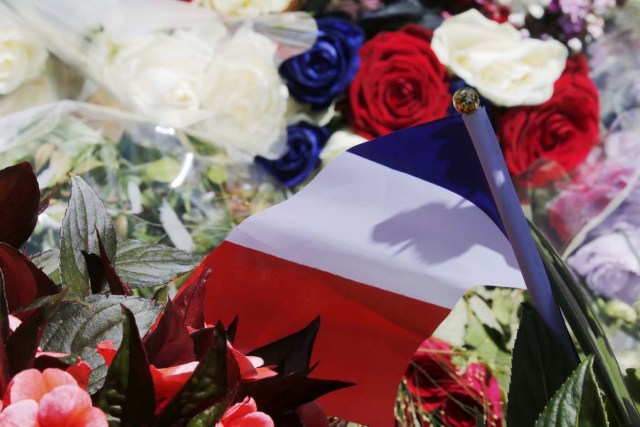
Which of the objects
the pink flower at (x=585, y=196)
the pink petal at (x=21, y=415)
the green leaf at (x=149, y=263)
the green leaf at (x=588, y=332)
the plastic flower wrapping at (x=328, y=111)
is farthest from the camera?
the pink flower at (x=585, y=196)

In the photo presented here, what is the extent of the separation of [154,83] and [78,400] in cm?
87

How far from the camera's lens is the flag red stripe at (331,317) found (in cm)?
53

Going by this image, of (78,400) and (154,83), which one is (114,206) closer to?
Result: (154,83)

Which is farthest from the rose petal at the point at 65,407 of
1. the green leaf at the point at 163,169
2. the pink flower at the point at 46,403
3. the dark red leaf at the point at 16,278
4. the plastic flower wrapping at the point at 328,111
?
the green leaf at the point at 163,169

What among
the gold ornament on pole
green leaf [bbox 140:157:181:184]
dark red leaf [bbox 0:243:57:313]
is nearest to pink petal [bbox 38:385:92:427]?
dark red leaf [bbox 0:243:57:313]

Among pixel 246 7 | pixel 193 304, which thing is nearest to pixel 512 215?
pixel 193 304

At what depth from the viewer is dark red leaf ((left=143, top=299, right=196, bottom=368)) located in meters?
0.35

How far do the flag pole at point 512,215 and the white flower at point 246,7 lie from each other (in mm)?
868

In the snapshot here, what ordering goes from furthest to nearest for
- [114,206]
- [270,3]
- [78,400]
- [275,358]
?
1. [270,3]
2. [114,206]
3. [275,358]
4. [78,400]

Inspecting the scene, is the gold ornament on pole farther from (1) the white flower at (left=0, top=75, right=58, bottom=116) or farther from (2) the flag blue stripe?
(1) the white flower at (left=0, top=75, right=58, bottom=116)

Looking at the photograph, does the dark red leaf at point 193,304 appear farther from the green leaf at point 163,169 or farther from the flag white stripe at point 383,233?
the green leaf at point 163,169

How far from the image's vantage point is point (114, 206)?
99 centimetres

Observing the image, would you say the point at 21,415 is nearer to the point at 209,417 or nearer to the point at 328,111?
the point at 209,417

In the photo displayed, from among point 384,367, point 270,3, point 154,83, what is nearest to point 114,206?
point 154,83
